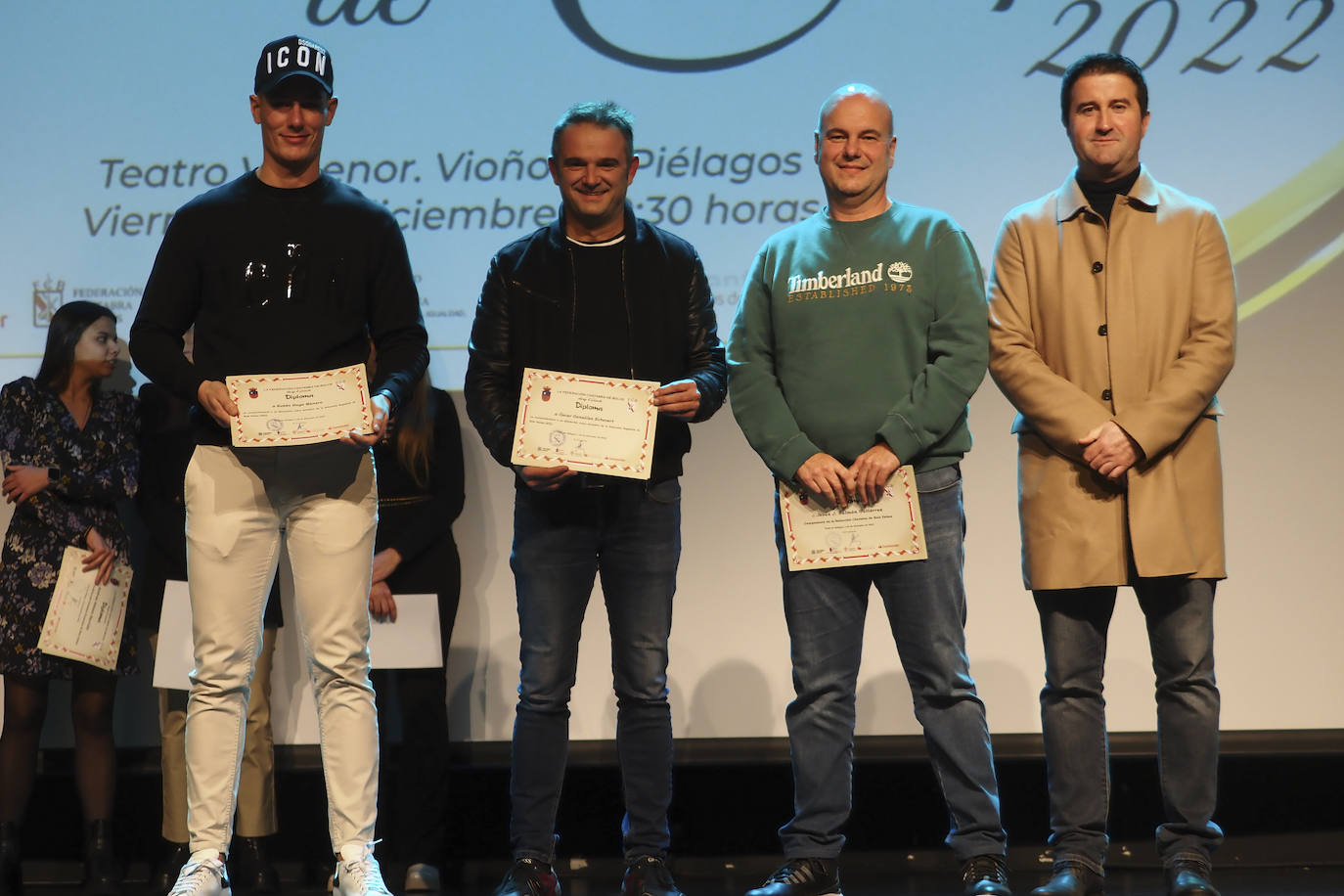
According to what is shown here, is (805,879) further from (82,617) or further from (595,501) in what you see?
(82,617)

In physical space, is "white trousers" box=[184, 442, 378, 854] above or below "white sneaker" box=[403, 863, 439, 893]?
above

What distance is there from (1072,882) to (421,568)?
6.30ft

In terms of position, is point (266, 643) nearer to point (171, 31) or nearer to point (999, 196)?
point (171, 31)

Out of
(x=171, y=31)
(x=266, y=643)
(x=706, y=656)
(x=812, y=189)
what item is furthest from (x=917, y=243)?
(x=171, y=31)

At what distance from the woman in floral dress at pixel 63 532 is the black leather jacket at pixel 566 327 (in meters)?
1.45

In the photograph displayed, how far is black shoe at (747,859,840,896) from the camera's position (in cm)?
253

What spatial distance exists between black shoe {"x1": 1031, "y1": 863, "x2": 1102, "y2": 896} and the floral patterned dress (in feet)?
8.44

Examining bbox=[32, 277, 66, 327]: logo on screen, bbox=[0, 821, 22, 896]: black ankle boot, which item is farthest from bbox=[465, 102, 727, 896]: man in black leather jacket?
bbox=[32, 277, 66, 327]: logo on screen

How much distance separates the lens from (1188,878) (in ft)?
8.30

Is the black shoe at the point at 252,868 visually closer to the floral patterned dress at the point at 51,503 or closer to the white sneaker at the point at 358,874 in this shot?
the floral patterned dress at the point at 51,503

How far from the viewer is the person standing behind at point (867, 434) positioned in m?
2.57

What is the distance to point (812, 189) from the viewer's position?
382 centimetres

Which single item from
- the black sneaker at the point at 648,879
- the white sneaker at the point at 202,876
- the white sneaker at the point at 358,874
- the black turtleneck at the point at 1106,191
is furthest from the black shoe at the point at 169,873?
the black turtleneck at the point at 1106,191

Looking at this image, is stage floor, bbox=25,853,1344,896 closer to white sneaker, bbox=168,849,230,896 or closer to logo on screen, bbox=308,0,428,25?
white sneaker, bbox=168,849,230,896
